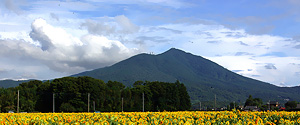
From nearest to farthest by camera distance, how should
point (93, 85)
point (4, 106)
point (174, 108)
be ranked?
point (4, 106)
point (93, 85)
point (174, 108)

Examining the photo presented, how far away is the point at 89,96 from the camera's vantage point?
320ft

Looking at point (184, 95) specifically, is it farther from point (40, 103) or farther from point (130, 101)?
point (40, 103)

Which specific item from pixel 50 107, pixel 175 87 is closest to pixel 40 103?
pixel 50 107

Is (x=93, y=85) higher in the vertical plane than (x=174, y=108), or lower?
higher

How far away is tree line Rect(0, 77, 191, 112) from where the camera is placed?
9475 cm

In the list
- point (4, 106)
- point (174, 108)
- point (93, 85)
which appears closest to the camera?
point (4, 106)

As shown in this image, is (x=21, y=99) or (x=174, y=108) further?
(x=174, y=108)

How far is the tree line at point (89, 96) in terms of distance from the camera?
9475cm

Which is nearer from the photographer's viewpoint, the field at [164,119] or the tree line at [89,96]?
the field at [164,119]

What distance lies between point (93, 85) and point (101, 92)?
10.8 ft

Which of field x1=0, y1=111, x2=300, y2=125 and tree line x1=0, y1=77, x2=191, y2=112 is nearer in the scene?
field x1=0, y1=111, x2=300, y2=125

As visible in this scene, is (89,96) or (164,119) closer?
(164,119)

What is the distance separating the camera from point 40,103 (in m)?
97.6

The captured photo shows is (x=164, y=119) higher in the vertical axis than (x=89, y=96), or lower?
lower
